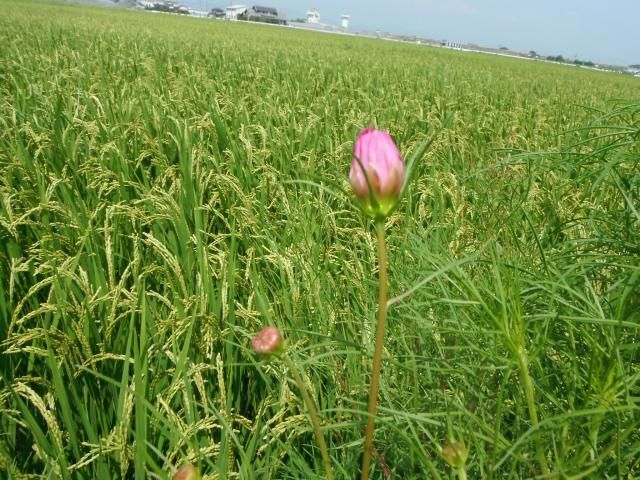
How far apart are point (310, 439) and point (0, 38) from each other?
8.08m

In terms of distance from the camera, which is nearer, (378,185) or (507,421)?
(378,185)

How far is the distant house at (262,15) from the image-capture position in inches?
2714

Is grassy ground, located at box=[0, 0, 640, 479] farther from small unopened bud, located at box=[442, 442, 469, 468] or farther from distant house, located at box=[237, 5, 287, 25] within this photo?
distant house, located at box=[237, 5, 287, 25]

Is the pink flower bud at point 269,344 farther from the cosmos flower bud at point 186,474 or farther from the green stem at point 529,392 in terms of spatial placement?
the green stem at point 529,392

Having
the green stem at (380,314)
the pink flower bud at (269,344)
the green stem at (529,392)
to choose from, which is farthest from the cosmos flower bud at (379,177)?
the green stem at (529,392)

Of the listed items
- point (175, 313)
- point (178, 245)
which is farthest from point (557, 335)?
point (178, 245)

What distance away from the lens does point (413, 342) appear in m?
1.07

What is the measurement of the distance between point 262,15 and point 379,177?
250ft

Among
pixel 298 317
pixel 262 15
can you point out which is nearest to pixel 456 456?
pixel 298 317

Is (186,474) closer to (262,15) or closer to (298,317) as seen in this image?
(298,317)

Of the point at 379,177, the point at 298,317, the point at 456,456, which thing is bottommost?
the point at 298,317

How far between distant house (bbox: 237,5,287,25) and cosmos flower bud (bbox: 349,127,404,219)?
74615 millimetres

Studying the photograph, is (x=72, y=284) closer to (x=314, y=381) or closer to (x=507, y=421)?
(x=314, y=381)

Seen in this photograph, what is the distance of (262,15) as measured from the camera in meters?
69.6
